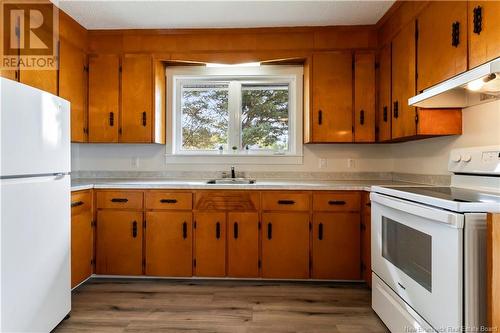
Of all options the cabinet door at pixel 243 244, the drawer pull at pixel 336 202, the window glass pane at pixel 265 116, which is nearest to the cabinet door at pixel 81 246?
the cabinet door at pixel 243 244

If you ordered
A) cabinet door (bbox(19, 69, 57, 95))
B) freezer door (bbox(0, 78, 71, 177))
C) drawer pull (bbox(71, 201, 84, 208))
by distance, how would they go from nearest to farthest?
1. freezer door (bbox(0, 78, 71, 177))
2. cabinet door (bbox(19, 69, 57, 95))
3. drawer pull (bbox(71, 201, 84, 208))

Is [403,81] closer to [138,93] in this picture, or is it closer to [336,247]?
[336,247]

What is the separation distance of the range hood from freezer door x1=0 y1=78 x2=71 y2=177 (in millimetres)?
2187

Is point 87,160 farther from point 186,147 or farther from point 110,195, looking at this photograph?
point 186,147

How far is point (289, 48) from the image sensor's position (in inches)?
112

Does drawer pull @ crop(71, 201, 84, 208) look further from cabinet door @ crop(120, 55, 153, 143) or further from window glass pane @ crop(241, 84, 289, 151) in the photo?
window glass pane @ crop(241, 84, 289, 151)

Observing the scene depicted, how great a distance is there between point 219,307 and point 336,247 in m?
1.13

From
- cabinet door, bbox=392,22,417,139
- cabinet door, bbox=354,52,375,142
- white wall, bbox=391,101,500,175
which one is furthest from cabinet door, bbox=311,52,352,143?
white wall, bbox=391,101,500,175

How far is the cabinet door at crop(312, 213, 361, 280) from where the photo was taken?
253cm

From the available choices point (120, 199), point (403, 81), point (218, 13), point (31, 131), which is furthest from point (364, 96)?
point (31, 131)

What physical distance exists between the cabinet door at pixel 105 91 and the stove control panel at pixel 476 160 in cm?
295

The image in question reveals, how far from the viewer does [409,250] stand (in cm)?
159

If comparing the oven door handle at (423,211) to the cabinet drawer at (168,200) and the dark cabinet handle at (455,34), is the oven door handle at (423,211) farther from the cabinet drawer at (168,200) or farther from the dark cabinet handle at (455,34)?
the cabinet drawer at (168,200)

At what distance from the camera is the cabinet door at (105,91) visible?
9.55 feet
